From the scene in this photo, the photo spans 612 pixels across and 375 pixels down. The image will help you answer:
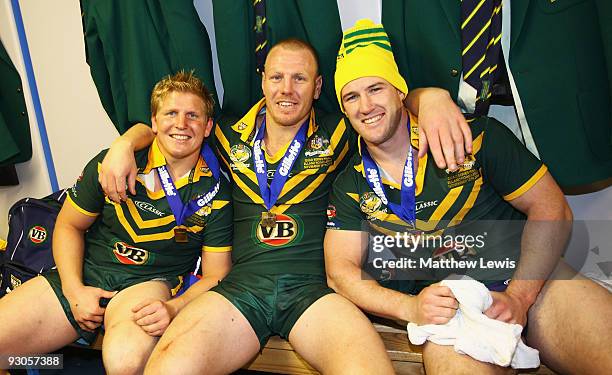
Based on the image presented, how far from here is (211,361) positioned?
1.53m

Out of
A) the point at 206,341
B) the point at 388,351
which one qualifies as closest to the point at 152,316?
the point at 206,341

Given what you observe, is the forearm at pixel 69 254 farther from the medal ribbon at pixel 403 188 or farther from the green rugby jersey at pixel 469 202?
Result: the medal ribbon at pixel 403 188

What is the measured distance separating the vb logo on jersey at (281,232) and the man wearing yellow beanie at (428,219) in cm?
13

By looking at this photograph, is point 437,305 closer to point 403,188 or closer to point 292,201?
point 403,188

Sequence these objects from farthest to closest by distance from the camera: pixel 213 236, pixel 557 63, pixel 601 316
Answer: pixel 213 236 < pixel 557 63 < pixel 601 316

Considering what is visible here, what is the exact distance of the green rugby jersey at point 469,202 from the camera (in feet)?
5.32

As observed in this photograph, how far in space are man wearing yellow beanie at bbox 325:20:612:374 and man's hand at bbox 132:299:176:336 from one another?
0.54 m

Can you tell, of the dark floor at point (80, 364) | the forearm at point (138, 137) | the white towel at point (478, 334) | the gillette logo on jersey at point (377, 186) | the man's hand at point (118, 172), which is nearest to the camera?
the white towel at point (478, 334)

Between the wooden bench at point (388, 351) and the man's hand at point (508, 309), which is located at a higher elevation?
the man's hand at point (508, 309)

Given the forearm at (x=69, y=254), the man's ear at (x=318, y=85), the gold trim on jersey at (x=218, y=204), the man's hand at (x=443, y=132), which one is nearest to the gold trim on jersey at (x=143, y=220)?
the gold trim on jersey at (x=218, y=204)

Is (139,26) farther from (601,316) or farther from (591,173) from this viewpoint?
(601,316)

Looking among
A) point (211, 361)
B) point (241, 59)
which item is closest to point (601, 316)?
point (211, 361)

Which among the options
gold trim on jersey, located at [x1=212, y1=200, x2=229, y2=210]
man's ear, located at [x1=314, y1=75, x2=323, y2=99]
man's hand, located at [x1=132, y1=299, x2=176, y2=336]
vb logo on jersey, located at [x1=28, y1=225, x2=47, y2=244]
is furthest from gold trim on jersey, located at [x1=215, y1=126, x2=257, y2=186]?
vb logo on jersey, located at [x1=28, y1=225, x2=47, y2=244]

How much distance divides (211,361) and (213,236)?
0.51 meters
